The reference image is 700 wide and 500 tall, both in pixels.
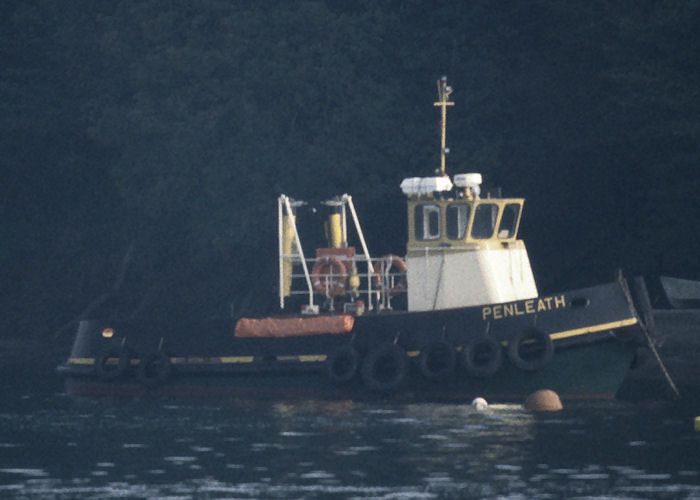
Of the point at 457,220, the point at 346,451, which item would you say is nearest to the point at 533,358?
the point at 457,220

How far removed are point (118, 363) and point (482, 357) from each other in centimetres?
723

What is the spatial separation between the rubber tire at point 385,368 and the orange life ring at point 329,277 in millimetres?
2182

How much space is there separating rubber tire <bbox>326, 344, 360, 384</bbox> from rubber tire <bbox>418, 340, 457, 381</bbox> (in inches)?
46.6

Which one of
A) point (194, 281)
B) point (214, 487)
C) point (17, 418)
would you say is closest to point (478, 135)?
point (194, 281)

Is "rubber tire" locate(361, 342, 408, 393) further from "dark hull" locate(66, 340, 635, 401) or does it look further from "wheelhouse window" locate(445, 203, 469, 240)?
"wheelhouse window" locate(445, 203, 469, 240)

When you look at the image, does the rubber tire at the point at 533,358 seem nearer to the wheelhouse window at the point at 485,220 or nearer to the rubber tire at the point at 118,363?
the wheelhouse window at the point at 485,220

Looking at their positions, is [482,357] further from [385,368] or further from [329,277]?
[329,277]

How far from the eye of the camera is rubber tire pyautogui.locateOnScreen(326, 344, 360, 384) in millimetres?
29109

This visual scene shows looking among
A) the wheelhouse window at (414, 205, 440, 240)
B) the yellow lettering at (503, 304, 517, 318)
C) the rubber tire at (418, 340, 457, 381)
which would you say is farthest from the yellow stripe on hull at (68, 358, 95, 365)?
the yellow lettering at (503, 304, 517, 318)

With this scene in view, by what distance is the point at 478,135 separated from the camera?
43.9m

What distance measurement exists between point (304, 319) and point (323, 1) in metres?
21.7

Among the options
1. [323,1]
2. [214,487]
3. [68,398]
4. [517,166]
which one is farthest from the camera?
[323,1]

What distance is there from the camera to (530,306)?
2825 centimetres

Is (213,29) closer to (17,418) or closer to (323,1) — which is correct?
(323,1)
